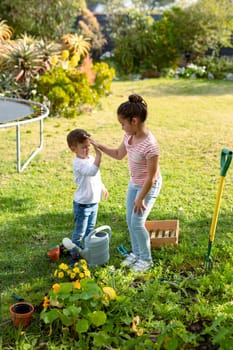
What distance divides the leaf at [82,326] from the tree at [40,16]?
12998mm

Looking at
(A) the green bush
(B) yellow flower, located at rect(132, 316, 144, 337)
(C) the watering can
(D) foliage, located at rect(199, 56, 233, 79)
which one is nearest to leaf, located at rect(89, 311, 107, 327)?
(B) yellow flower, located at rect(132, 316, 144, 337)

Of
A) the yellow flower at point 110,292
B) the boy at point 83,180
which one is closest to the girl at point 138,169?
the boy at point 83,180

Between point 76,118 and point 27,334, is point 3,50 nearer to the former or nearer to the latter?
point 76,118

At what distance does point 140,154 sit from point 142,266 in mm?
826

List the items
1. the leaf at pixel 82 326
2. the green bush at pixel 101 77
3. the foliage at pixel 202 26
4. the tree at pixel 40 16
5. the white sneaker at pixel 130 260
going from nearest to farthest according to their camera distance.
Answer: the leaf at pixel 82 326 → the white sneaker at pixel 130 260 → the green bush at pixel 101 77 → the tree at pixel 40 16 → the foliage at pixel 202 26

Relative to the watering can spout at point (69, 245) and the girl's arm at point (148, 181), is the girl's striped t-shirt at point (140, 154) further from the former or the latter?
the watering can spout at point (69, 245)

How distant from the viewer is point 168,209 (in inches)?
191

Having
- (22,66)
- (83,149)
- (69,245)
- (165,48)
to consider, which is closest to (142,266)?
(69,245)

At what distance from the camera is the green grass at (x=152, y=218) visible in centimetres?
298

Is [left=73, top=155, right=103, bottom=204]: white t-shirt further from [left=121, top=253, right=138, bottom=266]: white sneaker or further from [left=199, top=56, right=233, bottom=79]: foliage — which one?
[left=199, top=56, right=233, bottom=79]: foliage

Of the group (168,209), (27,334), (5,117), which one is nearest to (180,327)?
(27,334)

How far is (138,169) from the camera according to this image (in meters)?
3.43

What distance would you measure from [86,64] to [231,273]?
7.71 metres

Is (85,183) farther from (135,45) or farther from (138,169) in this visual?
(135,45)
